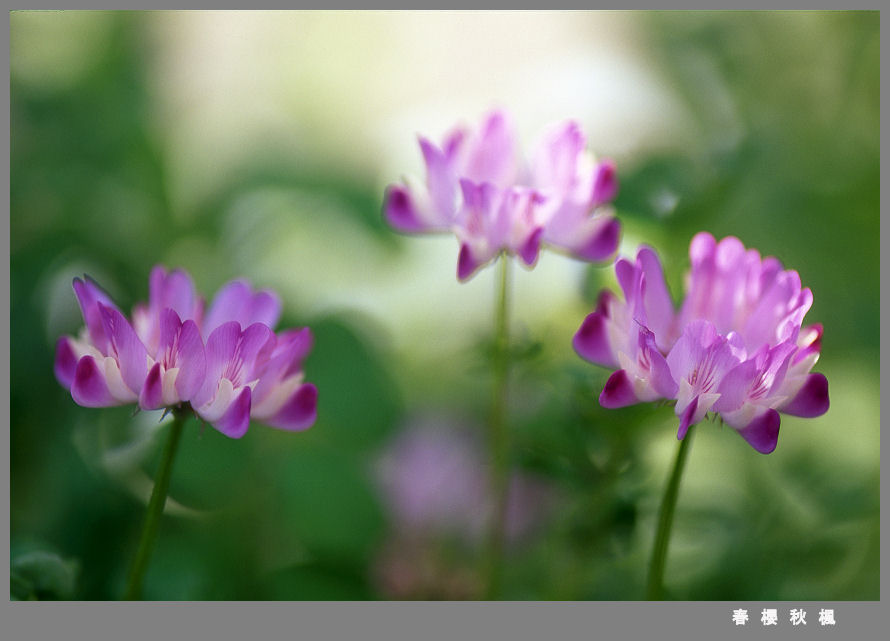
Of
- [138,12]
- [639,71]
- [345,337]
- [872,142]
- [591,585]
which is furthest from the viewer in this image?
[138,12]

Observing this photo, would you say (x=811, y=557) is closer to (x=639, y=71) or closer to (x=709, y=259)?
(x=709, y=259)

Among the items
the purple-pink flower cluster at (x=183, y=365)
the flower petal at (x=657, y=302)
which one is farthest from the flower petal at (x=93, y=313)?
the flower petal at (x=657, y=302)

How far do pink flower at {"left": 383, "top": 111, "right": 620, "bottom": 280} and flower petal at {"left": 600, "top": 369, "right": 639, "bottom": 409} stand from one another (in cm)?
14

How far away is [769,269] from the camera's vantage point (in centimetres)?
71

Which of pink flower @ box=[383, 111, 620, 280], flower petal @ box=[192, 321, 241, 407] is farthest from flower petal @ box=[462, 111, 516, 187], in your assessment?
flower petal @ box=[192, 321, 241, 407]

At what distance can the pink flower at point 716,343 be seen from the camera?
64cm

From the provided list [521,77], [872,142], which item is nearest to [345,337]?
[521,77]

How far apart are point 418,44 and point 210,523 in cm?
103

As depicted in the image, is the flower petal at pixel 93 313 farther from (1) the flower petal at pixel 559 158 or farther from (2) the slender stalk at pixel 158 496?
(1) the flower petal at pixel 559 158

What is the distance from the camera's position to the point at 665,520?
664 mm

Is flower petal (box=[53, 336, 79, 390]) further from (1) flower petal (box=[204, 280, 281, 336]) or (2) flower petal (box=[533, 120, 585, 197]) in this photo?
(2) flower petal (box=[533, 120, 585, 197])

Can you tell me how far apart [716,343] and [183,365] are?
1.14ft

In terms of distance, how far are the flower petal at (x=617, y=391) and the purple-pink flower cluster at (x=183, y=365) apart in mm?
203

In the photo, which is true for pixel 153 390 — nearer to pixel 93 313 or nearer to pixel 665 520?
pixel 93 313
